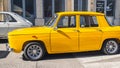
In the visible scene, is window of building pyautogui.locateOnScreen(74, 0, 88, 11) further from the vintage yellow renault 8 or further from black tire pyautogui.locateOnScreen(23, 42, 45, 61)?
black tire pyautogui.locateOnScreen(23, 42, 45, 61)

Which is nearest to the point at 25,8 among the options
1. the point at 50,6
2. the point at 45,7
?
the point at 45,7

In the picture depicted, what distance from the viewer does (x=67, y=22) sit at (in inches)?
348

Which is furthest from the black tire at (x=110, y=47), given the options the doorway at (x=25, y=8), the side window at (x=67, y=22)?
the doorway at (x=25, y=8)

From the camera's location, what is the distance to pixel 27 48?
8531mm

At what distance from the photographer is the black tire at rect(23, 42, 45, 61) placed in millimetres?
8539

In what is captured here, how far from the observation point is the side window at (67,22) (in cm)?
873

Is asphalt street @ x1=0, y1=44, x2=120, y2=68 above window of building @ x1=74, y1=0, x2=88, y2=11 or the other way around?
the other way around

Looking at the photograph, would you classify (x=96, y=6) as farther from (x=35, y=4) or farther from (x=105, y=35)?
(x=105, y=35)

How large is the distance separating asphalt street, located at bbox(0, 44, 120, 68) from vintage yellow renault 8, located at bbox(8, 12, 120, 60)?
0.29 meters

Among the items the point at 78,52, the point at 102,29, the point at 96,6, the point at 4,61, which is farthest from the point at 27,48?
the point at 96,6

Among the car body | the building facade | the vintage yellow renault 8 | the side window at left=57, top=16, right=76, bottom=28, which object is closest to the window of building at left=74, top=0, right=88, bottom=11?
the building facade

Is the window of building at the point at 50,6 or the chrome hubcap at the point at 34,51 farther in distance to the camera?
the window of building at the point at 50,6

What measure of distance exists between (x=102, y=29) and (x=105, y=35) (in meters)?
0.24

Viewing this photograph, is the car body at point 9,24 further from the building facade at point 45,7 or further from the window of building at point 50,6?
the window of building at point 50,6
